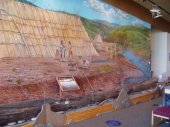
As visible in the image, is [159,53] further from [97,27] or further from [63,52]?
[63,52]

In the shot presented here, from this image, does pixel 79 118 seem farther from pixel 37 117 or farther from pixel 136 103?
pixel 136 103

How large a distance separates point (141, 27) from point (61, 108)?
4.83 meters

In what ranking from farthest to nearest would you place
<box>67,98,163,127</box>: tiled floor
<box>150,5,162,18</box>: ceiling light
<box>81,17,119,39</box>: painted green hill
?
<box>150,5,162,18</box>: ceiling light < <box>81,17,119,39</box>: painted green hill < <box>67,98,163,127</box>: tiled floor

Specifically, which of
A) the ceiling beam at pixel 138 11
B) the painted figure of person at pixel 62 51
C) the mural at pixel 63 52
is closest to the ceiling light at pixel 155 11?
the ceiling beam at pixel 138 11

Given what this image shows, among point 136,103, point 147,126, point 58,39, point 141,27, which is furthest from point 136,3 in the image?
point 147,126

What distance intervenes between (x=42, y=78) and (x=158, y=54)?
7.18 meters

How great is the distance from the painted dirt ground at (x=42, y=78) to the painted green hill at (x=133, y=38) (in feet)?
2.89

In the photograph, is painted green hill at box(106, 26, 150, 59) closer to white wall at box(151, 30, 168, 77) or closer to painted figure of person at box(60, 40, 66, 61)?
white wall at box(151, 30, 168, 77)

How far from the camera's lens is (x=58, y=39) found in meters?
5.13

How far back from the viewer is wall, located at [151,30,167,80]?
10.5 meters

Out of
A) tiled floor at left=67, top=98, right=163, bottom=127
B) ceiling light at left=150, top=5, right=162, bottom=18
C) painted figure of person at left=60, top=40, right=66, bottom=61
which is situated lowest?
tiled floor at left=67, top=98, right=163, bottom=127

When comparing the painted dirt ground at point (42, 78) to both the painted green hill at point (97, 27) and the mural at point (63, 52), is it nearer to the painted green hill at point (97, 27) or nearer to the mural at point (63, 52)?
the mural at point (63, 52)

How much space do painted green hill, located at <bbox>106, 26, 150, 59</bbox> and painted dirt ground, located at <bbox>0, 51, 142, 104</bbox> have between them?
880 mm

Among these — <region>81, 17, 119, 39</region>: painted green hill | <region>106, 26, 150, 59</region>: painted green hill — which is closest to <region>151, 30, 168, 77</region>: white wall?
<region>106, 26, 150, 59</region>: painted green hill
